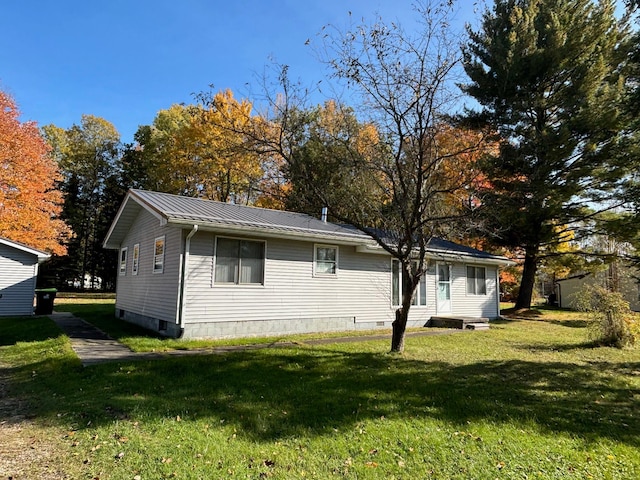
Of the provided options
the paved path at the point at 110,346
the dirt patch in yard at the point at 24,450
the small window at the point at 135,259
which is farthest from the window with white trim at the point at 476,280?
the dirt patch in yard at the point at 24,450

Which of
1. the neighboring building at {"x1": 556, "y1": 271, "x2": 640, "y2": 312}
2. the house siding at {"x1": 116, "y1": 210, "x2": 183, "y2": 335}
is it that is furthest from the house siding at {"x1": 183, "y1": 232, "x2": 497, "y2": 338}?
the neighboring building at {"x1": 556, "y1": 271, "x2": 640, "y2": 312}

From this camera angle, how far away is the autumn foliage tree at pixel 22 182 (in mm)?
20500

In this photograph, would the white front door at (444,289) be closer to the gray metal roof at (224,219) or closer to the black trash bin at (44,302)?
the gray metal roof at (224,219)

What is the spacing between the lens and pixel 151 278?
37.1 ft

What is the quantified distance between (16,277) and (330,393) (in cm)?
1623

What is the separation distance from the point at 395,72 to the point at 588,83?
1378cm

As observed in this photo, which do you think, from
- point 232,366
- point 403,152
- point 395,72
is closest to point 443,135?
point 403,152

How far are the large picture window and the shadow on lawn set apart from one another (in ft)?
9.54

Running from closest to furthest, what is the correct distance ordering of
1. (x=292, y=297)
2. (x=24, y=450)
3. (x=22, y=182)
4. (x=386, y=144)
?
(x=24, y=450)
(x=386, y=144)
(x=292, y=297)
(x=22, y=182)

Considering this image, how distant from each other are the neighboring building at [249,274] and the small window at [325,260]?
0.03 metres

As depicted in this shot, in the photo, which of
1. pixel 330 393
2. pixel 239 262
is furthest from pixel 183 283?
pixel 330 393

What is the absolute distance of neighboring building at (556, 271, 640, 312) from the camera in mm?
22827

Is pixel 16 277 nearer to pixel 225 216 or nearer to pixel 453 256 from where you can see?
pixel 225 216

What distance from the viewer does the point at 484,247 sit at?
65.8 ft
